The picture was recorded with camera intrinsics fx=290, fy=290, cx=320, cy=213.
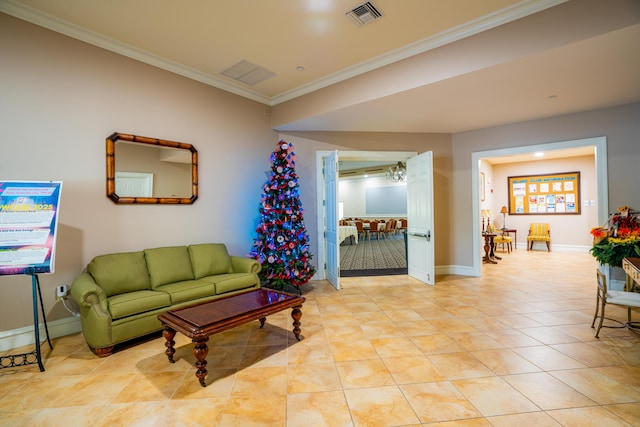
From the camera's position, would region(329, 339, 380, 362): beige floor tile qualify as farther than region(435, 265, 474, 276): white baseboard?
No

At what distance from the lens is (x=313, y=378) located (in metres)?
2.22

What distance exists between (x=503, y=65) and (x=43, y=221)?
4549 millimetres

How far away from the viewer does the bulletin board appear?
815cm

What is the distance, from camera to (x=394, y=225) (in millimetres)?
11844

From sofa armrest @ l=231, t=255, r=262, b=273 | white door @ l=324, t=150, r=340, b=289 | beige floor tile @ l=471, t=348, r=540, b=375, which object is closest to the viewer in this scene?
beige floor tile @ l=471, t=348, r=540, b=375

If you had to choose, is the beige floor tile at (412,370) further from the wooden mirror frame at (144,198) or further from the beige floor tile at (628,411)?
the wooden mirror frame at (144,198)

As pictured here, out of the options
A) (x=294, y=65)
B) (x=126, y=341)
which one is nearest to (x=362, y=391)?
(x=126, y=341)

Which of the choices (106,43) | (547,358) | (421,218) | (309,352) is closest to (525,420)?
(547,358)

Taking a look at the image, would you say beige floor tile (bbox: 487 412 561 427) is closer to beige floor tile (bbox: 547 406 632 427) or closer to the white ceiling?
beige floor tile (bbox: 547 406 632 427)

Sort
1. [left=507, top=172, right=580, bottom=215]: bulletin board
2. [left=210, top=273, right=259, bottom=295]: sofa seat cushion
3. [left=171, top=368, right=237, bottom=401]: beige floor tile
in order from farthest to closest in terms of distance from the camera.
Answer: [left=507, top=172, right=580, bottom=215]: bulletin board < [left=210, top=273, right=259, bottom=295]: sofa seat cushion < [left=171, top=368, right=237, bottom=401]: beige floor tile

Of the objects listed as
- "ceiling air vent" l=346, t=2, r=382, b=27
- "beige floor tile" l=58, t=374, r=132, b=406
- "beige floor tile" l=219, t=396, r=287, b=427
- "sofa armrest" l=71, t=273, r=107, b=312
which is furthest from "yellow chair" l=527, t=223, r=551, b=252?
"sofa armrest" l=71, t=273, r=107, b=312

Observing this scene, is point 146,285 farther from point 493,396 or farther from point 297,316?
point 493,396

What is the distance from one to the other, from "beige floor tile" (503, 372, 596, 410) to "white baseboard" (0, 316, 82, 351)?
4.13m

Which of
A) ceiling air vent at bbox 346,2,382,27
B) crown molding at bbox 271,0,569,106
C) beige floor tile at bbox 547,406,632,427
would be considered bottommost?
beige floor tile at bbox 547,406,632,427
